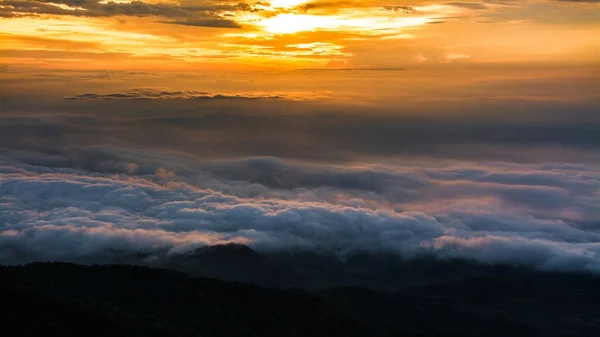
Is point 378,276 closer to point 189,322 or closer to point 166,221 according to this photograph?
point 166,221

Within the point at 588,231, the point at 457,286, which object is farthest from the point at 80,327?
the point at 588,231

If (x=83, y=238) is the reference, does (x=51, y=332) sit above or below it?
above

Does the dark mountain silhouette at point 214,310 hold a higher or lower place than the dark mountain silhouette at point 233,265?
higher

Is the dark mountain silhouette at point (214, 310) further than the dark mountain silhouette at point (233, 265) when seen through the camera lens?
No

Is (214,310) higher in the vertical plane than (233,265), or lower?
higher

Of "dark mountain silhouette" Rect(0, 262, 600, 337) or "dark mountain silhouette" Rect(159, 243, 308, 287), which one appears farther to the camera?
"dark mountain silhouette" Rect(159, 243, 308, 287)

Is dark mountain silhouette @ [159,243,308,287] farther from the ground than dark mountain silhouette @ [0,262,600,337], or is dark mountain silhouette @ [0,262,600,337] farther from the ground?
dark mountain silhouette @ [0,262,600,337]

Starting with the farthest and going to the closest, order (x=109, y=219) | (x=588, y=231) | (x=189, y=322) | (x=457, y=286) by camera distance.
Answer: (x=588, y=231), (x=109, y=219), (x=457, y=286), (x=189, y=322)

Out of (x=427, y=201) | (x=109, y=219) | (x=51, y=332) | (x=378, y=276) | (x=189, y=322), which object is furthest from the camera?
(x=427, y=201)

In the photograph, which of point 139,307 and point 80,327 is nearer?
point 80,327

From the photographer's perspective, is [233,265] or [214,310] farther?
[233,265]
